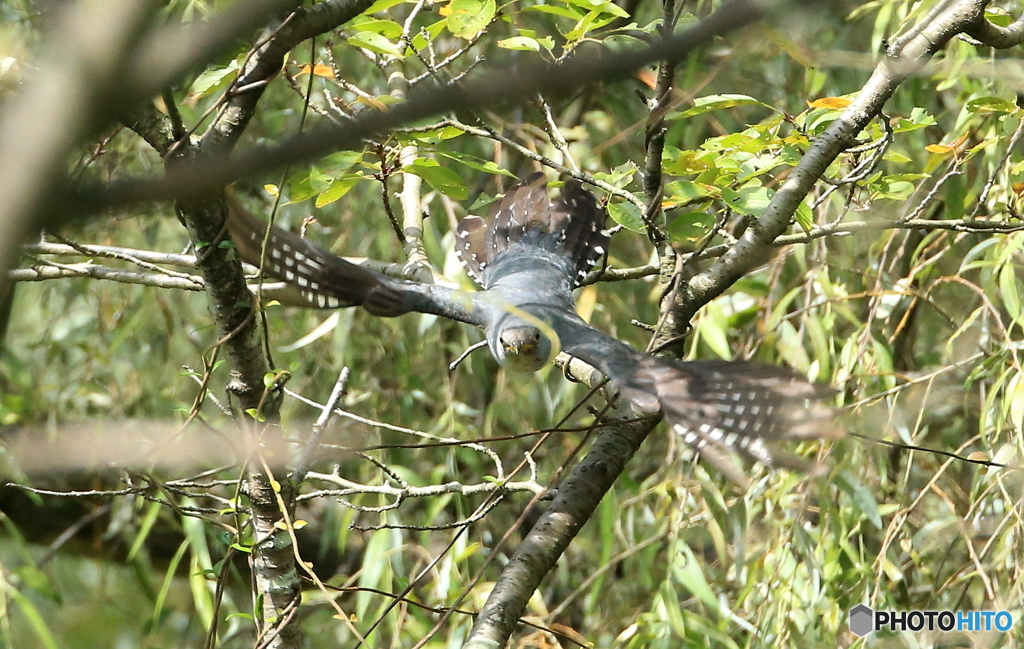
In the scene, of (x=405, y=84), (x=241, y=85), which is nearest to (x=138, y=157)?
(x=405, y=84)

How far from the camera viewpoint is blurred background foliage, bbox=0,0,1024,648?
72.2 inches

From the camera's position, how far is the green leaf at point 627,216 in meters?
1.59

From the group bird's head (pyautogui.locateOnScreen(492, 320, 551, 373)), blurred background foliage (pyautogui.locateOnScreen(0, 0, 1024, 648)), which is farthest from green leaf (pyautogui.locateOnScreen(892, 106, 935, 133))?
bird's head (pyautogui.locateOnScreen(492, 320, 551, 373))

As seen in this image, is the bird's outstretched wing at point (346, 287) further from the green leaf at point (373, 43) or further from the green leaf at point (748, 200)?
the green leaf at point (748, 200)

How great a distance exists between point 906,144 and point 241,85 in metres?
2.26

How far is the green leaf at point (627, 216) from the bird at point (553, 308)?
242 mm

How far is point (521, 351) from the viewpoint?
212 centimetres

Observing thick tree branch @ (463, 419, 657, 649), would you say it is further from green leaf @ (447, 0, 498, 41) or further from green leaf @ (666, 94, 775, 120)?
green leaf @ (447, 0, 498, 41)

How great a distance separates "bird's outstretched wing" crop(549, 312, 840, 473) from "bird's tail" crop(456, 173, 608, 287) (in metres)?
0.82

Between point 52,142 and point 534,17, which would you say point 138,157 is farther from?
point 52,142

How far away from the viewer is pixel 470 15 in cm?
158

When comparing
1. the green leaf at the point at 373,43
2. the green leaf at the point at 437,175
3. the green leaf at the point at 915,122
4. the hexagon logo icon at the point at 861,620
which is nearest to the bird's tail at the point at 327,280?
the green leaf at the point at 437,175

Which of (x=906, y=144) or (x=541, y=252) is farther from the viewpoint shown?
(x=906, y=144)

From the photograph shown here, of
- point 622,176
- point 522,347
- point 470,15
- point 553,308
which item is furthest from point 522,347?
point 470,15
